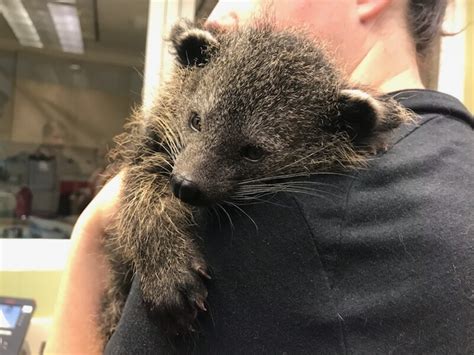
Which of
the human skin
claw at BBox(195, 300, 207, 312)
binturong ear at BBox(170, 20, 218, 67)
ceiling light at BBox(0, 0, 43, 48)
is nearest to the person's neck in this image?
the human skin

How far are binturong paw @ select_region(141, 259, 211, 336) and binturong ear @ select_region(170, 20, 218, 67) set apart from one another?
16.6 inches

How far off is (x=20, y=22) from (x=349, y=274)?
2896 millimetres

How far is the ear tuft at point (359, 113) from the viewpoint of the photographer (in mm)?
895

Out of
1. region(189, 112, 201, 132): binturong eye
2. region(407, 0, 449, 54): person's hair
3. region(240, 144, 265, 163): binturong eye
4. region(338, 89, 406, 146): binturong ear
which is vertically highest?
region(407, 0, 449, 54): person's hair

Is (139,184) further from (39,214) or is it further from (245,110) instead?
(39,214)

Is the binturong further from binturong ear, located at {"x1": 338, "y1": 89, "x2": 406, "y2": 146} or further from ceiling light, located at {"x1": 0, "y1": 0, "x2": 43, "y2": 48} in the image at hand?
ceiling light, located at {"x1": 0, "y1": 0, "x2": 43, "y2": 48}

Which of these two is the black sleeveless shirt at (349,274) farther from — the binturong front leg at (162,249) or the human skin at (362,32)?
the human skin at (362,32)

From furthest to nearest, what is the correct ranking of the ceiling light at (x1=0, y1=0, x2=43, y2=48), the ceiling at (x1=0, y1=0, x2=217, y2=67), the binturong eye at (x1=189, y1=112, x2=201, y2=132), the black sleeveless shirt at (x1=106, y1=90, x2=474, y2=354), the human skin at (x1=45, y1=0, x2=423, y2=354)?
the ceiling light at (x1=0, y1=0, x2=43, y2=48) → the ceiling at (x1=0, y1=0, x2=217, y2=67) → the human skin at (x1=45, y1=0, x2=423, y2=354) → the binturong eye at (x1=189, y1=112, x2=201, y2=132) → the black sleeveless shirt at (x1=106, y1=90, x2=474, y2=354)

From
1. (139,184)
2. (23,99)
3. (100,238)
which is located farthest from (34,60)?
(139,184)

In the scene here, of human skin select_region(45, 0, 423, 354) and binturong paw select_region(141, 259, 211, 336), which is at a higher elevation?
human skin select_region(45, 0, 423, 354)

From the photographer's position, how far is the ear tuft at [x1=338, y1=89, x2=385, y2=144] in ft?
2.94

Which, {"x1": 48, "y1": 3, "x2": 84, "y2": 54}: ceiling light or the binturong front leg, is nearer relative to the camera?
the binturong front leg

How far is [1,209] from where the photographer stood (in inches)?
118

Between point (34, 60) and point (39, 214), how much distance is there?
0.91 metres
